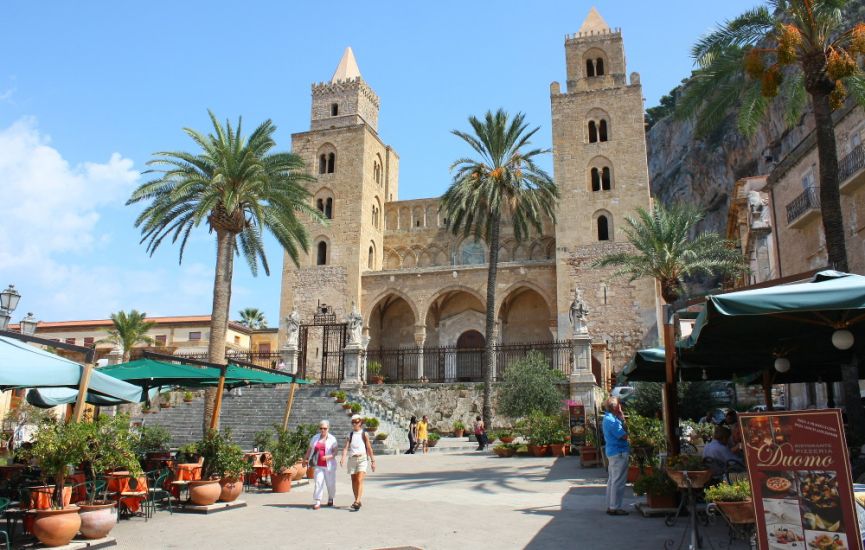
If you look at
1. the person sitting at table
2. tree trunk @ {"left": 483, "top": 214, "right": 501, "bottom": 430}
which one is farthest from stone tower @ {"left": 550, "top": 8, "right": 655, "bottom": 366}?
the person sitting at table

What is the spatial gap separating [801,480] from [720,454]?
4.17 meters

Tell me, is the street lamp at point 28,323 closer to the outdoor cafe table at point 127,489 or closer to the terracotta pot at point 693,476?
the outdoor cafe table at point 127,489

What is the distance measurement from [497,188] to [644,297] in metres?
10.7

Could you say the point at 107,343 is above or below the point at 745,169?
below

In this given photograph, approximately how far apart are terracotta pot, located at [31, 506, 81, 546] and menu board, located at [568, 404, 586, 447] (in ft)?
41.2

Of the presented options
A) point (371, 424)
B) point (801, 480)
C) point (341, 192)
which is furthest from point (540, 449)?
point (341, 192)

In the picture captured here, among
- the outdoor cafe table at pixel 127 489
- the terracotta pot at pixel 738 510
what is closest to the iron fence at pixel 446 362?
the outdoor cafe table at pixel 127 489

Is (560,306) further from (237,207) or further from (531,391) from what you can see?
(237,207)

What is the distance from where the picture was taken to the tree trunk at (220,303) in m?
18.2

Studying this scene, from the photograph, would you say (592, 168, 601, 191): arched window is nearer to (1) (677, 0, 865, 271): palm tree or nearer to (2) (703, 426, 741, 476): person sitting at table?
(1) (677, 0, 865, 271): palm tree

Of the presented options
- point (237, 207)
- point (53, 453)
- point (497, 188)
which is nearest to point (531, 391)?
point (497, 188)

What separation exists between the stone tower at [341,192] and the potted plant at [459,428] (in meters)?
12.2

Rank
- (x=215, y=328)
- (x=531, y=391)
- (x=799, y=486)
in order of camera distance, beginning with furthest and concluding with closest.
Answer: (x=531, y=391)
(x=215, y=328)
(x=799, y=486)

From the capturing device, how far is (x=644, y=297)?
3222 centimetres
